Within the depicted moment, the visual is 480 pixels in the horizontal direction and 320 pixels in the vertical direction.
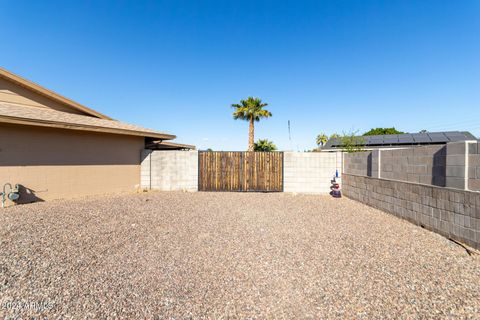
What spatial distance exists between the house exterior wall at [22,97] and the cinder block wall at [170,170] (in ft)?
15.1

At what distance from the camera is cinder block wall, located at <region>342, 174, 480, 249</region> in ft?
12.0

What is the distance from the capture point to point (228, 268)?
2914mm

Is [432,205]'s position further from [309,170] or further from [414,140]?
[414,140]

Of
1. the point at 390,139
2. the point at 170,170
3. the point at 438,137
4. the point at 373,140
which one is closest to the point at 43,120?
the point at 170,170

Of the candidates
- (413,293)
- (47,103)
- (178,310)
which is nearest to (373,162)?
(413,293)

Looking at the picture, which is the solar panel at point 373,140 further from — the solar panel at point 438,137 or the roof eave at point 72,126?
the roof eave at point 72,126

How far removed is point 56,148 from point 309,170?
10.2 metres

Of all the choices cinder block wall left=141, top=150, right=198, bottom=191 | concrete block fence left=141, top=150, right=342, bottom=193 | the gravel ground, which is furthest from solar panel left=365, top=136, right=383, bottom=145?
cinder block wall left=141, top=150, right=198, bottom=191

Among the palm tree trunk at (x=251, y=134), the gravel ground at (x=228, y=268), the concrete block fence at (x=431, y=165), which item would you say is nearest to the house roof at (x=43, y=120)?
the gravel ground at (x=228, y=268)

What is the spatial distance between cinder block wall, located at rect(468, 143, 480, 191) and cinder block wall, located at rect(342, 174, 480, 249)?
0.17 metres

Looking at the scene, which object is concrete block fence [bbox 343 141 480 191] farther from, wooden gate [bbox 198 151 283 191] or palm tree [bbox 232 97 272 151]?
palm tree [bbox 232 97 272 151]

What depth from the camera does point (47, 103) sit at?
8.60 meters

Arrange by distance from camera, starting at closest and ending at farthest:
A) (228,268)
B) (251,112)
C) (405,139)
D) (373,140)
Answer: (228,268) → (251,112) → (405,139) → (373,140)

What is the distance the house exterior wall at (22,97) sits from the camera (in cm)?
748
